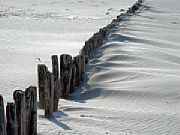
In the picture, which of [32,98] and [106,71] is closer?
[32,98]

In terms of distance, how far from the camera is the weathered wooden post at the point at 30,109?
4.07 m

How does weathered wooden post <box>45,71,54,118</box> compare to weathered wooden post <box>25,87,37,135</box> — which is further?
weathered wooden post <box>45,71,54,118</box>

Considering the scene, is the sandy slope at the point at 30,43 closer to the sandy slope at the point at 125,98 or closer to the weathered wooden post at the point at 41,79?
the weathered wooden post at the point at 41,79

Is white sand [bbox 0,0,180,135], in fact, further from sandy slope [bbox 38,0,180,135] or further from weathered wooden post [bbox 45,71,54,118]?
weathered wooden post [bbox 45,71,54,118]

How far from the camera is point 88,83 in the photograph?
7645mm

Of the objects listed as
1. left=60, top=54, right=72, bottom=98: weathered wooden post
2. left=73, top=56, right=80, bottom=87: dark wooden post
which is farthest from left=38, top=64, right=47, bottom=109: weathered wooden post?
left=73, top=56, right=80, bottom=87: dark wooden post

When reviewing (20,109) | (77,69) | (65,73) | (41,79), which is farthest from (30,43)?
(20,109)

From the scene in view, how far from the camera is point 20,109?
3.88 m

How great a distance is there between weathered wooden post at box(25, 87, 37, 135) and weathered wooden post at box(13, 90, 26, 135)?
15 centimetres

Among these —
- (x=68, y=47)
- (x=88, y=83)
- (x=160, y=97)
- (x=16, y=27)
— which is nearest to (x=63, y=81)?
(x=88, y=83)

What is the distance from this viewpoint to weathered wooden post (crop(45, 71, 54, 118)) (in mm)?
4961

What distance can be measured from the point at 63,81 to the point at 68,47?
7.06 metres

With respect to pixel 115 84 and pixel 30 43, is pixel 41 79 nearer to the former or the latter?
pixel 115 84

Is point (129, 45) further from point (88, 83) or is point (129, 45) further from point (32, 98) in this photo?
point (32, 98)
